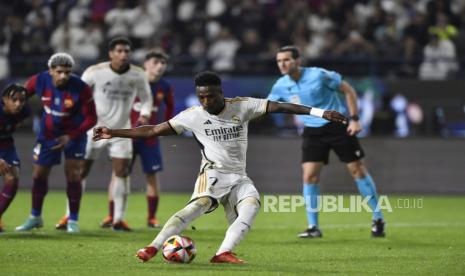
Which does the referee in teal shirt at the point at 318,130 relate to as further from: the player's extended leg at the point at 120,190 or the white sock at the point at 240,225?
the white sock at the point at 240,225

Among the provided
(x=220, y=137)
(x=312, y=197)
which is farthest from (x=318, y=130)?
(x=220, y=137)

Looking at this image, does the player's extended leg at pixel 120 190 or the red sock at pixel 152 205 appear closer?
the player's extended leg at pixel 120 190

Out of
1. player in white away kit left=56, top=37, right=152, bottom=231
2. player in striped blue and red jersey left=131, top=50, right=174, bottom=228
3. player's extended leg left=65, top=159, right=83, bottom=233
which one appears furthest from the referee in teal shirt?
player's extended leg left=65, top=159, right=83, bottom=233

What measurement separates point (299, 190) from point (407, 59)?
12.4 feet

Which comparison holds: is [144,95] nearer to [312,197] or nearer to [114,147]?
[114,147]

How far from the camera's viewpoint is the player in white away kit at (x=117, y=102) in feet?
46.0

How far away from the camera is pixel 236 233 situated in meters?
9.73

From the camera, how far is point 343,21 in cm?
2291

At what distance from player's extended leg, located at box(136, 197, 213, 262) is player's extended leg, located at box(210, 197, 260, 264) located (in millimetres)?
369

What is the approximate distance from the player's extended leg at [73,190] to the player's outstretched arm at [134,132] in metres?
3.36

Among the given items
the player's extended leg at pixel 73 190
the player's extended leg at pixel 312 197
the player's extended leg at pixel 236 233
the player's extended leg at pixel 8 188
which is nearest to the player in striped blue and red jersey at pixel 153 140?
the player's extended leg at pixel 73 190

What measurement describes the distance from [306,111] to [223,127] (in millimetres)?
878

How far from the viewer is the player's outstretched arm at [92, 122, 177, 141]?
9805 millimetres

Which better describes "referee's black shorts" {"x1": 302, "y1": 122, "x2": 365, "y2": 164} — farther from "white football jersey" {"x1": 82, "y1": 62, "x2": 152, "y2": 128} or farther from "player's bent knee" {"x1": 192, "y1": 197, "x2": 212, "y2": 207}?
"player's bent knee" {"x1": 192, "y1": 197, "x2": 212, "y2": 207}
